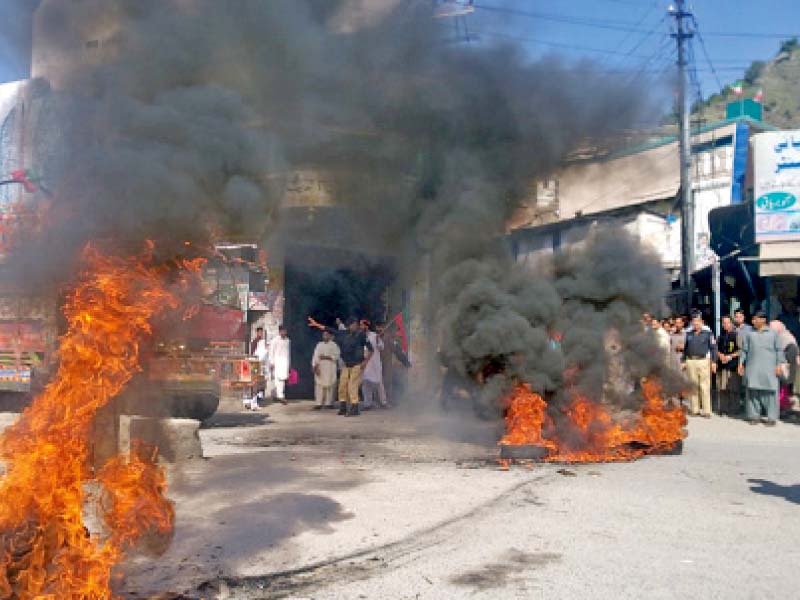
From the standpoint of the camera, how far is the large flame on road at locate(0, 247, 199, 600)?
3326 millimetres

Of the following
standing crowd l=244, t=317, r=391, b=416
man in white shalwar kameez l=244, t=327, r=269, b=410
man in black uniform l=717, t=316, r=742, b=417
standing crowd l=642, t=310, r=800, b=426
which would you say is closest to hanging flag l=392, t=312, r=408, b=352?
standing crowd l=244, t=317, r=391, b=416

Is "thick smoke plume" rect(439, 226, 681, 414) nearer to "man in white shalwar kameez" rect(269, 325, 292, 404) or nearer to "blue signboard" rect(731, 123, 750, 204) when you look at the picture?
"man in white shalwar kameez" rect(269, 325, 292, 404)

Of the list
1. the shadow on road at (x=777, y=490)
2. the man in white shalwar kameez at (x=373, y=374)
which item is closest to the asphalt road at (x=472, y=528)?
the shadow on road at (x=777, y=490)

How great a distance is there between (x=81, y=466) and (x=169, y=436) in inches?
140

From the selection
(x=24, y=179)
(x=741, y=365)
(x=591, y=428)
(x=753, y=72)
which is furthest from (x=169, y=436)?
(x=753, y=72)

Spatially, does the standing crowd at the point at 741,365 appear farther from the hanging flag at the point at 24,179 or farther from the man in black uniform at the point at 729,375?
the hanging flag at the point at 24,179

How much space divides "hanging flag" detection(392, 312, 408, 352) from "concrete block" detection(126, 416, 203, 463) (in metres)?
8.18

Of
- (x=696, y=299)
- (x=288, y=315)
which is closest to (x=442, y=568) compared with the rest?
(x=288, y=315)

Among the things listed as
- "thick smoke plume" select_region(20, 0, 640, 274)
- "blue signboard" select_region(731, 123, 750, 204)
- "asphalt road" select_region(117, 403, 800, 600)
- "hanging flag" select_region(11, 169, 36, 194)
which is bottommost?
"asphalt road" select_region(117, 403, 800, 600)

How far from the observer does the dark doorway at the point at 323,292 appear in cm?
1356

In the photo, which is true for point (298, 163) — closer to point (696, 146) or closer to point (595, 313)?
point (595, 313)

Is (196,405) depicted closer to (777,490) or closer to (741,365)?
(777,490)

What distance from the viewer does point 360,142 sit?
28.3 feet

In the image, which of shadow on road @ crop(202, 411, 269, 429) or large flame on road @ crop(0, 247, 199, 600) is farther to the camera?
shadow on road @ crop(202, 411, 269, 429)
